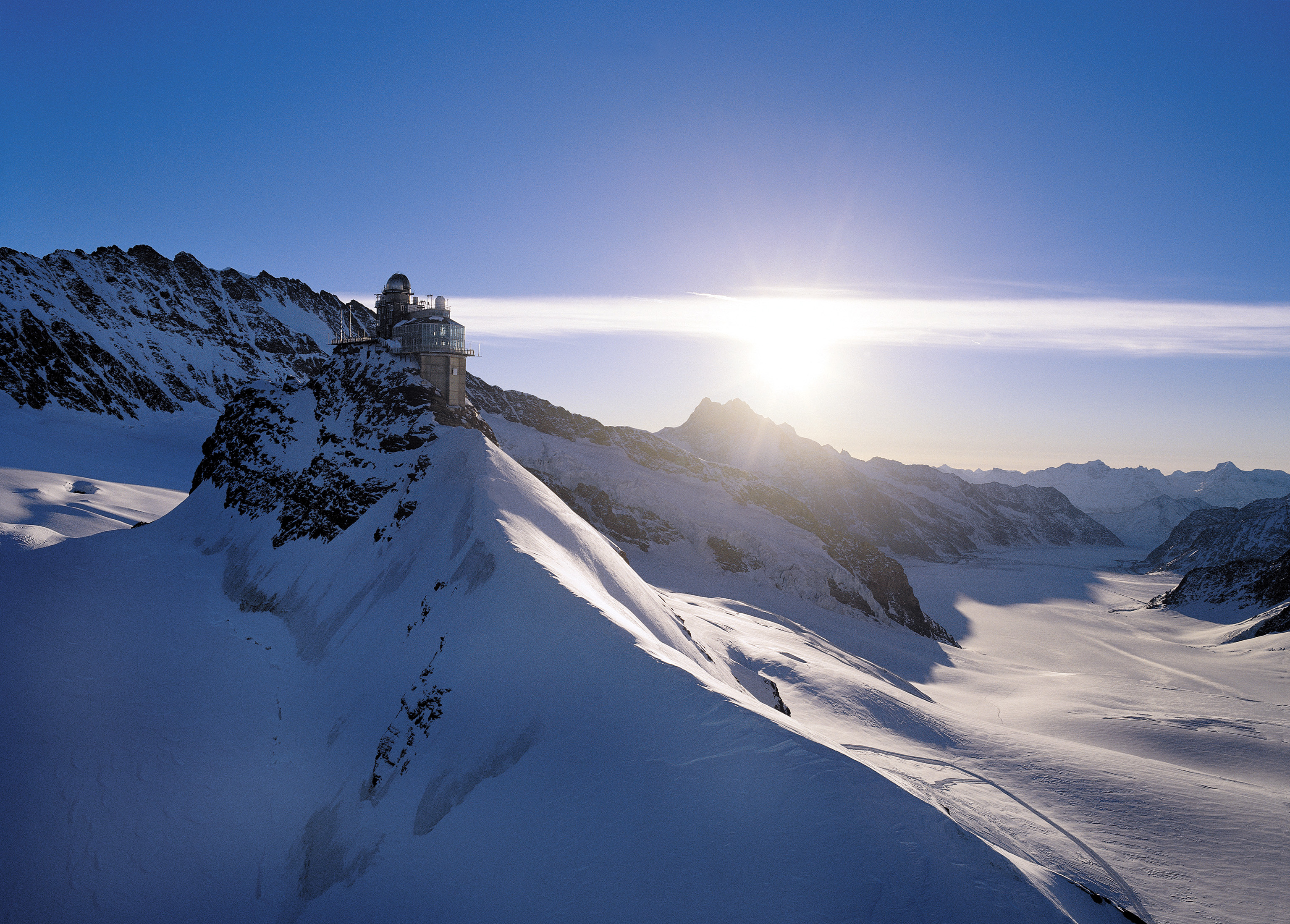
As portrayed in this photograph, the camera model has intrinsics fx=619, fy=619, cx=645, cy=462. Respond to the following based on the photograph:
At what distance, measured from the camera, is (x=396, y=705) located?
19.2 metres

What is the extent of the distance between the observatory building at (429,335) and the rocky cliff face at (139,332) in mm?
56501

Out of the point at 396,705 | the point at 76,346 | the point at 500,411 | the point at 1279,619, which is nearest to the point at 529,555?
the point at 396,705

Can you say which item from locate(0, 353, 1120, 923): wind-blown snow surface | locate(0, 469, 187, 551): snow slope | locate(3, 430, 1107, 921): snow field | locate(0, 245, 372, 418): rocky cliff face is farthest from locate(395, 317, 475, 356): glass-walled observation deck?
locate(0, 245, 372, 418): rocky cliff face

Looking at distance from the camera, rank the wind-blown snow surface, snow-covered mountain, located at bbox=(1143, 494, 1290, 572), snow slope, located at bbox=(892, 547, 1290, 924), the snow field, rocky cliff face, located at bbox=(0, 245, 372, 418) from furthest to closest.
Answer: snow-covered mountain, located at bbox=(1143, 494, 1290, 572)
rocky cliff face, located at bbox=(0, 245, 372, 418)
snow slope, located at bbox=(892, 547, 1290, 924)
the wind-blown snow surface
the snow field

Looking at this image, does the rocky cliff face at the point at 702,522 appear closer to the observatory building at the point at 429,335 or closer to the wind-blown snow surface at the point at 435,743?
the observatory building at the point at 429,335

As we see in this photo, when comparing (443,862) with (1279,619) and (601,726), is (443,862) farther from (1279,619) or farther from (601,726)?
(1279,619)

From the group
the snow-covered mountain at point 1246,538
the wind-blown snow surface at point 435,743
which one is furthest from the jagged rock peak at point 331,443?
the snow-covered mountain at point 1246,538

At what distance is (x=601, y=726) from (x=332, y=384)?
128 ft

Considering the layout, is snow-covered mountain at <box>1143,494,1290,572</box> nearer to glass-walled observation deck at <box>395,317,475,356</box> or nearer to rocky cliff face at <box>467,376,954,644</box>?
rocky cliff face at <box>467,376,954,644</box>

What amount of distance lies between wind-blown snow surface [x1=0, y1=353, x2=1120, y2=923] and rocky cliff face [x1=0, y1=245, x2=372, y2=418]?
213ft

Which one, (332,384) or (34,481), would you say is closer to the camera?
(332,384)

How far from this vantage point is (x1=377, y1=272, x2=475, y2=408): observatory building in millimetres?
43031

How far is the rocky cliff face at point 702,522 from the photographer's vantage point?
258 feet

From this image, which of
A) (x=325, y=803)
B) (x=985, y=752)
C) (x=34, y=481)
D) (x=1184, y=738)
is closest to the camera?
(x=325, y=803)
